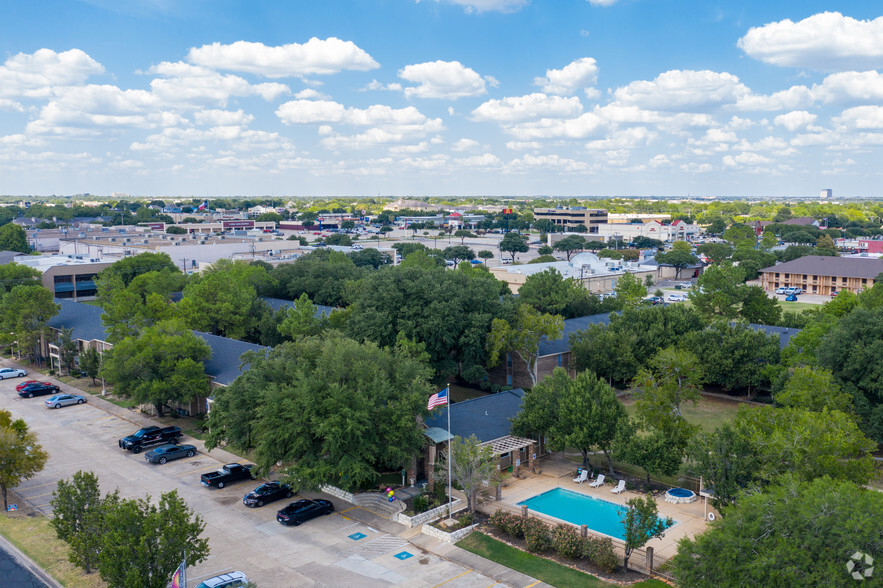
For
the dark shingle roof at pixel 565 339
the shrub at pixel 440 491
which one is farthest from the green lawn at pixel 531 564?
the dark shingle roof at pixel 565 339

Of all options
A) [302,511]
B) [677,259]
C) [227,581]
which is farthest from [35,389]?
[677,259]

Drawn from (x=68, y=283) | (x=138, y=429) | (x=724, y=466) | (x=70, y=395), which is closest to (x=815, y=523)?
(x=724, y=466)

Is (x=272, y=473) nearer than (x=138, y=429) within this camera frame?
Yes

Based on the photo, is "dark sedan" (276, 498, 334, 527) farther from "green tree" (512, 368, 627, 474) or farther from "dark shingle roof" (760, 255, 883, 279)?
"dark shingle roof" (760, 255, 883, 279)

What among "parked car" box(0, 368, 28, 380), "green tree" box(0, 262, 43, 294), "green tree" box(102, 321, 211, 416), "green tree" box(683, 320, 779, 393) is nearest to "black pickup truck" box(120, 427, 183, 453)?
"green tree" box(102, 321, 211, 416)

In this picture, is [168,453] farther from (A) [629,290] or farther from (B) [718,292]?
(B) [718,292]

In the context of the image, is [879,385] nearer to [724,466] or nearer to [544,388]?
[724,466]
